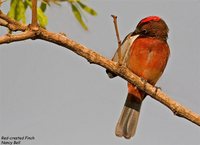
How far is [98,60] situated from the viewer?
3.02m

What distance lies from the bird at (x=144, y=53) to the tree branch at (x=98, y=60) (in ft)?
3.11

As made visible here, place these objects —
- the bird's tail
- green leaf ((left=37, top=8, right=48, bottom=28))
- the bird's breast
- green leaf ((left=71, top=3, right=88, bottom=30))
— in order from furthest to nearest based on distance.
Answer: the bird's tail → the bird's breast → green leaf ((left=71, top=3, right=88, bottom=30)) → green leaf ((left=37, top=8, right=48, bottom=28))

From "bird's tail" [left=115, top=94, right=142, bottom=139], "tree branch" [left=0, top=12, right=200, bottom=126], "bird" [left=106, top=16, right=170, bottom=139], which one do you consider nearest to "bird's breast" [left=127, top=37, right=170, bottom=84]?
"bird" [left=106, top=16, right=170, bottom=139]

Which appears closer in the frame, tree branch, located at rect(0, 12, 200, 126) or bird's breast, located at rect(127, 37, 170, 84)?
tree branch, located at rect(0, 12, 200, 126)

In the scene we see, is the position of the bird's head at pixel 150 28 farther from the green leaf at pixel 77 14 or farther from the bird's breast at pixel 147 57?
the green leaf at pixel 77 14

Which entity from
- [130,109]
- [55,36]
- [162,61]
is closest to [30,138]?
[130,109]

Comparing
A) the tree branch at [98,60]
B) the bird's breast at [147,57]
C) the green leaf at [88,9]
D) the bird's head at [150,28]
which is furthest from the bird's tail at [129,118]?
the tree branch at [98,60]

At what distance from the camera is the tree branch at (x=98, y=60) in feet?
9.26

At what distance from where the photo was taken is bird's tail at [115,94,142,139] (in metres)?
4.78

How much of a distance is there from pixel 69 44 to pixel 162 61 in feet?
5.90

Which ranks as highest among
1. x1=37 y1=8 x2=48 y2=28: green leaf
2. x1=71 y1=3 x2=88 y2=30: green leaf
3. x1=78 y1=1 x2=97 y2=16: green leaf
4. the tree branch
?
x1=78 y1=1 x2=97 y2=16: green leaf

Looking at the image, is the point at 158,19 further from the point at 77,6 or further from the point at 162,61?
the point at 77,6

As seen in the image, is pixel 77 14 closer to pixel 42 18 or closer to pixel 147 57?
pixel 42 18

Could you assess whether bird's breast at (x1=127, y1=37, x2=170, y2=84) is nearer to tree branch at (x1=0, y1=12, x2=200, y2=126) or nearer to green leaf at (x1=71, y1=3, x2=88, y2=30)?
green leaf at (x1=71, y1=3, x2=88, y2=30)
